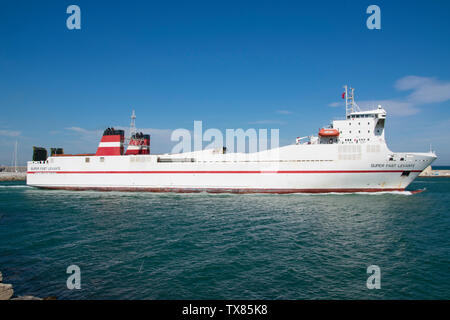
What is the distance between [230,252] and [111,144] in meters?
26.5

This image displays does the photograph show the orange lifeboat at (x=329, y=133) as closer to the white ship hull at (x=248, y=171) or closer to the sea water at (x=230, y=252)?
the white ship hull at (x=248, y=171)

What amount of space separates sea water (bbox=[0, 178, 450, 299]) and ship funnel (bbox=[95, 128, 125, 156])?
13944 millimetres

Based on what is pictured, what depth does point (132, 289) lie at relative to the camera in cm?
704

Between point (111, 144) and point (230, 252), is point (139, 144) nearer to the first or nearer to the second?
point (111, 144)

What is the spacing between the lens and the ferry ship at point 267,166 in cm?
2347

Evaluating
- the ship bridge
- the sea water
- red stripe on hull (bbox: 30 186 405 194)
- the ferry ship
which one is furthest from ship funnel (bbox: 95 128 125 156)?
the ship bridge

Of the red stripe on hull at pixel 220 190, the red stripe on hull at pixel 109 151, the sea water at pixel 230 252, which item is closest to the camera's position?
the sea water at pixel 230 252

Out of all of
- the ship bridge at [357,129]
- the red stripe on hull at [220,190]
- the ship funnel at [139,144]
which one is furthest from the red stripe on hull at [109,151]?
the ship bridge at [357,129]

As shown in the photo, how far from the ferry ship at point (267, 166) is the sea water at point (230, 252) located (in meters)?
6.50

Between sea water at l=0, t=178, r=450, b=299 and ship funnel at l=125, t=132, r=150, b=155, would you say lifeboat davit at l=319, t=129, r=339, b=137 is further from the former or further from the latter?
ship funnel at l=125, t=132, r=150, b=155

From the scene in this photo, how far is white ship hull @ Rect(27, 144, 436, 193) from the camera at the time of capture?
920 inches

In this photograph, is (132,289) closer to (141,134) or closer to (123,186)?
(123,186)

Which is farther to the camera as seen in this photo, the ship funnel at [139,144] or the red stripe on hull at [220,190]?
the ship funnel at [139,144]
